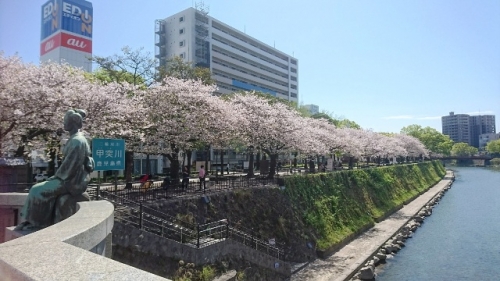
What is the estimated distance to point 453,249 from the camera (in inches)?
1168

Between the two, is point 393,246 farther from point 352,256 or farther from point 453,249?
point 352,256

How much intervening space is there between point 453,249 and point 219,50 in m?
59.2

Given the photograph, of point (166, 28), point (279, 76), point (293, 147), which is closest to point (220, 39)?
point (166, 28)

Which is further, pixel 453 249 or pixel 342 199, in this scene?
pixel 342 199

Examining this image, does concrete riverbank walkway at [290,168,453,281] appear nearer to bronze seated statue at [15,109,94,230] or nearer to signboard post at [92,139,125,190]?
signboard post at [92,139,125,190]

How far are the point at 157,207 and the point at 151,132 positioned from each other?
890 centimetres

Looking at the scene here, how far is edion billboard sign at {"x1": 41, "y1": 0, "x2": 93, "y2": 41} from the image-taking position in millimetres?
61594

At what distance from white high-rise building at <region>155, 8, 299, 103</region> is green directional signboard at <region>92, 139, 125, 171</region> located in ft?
167

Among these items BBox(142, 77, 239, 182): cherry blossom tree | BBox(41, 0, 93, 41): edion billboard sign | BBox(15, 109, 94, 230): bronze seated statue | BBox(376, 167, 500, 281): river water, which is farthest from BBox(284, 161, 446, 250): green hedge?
BBox(41, 0, 93, 41): edion billboard sign

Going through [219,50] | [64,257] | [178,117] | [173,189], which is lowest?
[173,189]

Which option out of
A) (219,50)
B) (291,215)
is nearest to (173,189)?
(291,215)

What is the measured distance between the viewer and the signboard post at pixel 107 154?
43.0 ft

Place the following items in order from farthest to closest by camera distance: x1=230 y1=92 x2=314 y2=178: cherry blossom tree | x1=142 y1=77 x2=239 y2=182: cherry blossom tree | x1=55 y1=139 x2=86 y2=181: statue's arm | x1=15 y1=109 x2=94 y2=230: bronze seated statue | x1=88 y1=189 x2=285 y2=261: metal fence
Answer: x1=230 y1=92 x2=314 y2=178: cherry blossom tree
x1=142 y1=77 x2=239 y2=182: cherry blossom tree
x1=88 y1=189 x2=285 y2=261: metal fence
x1=55 y1=139 x2=86 y2=181: statue's arm
x1=15 y1=109 x2=94 y2=230: bronze seated statue

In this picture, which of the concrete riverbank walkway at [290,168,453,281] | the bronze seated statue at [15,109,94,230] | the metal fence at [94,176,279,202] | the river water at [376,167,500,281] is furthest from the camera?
the river water at [376,167,500,281]
